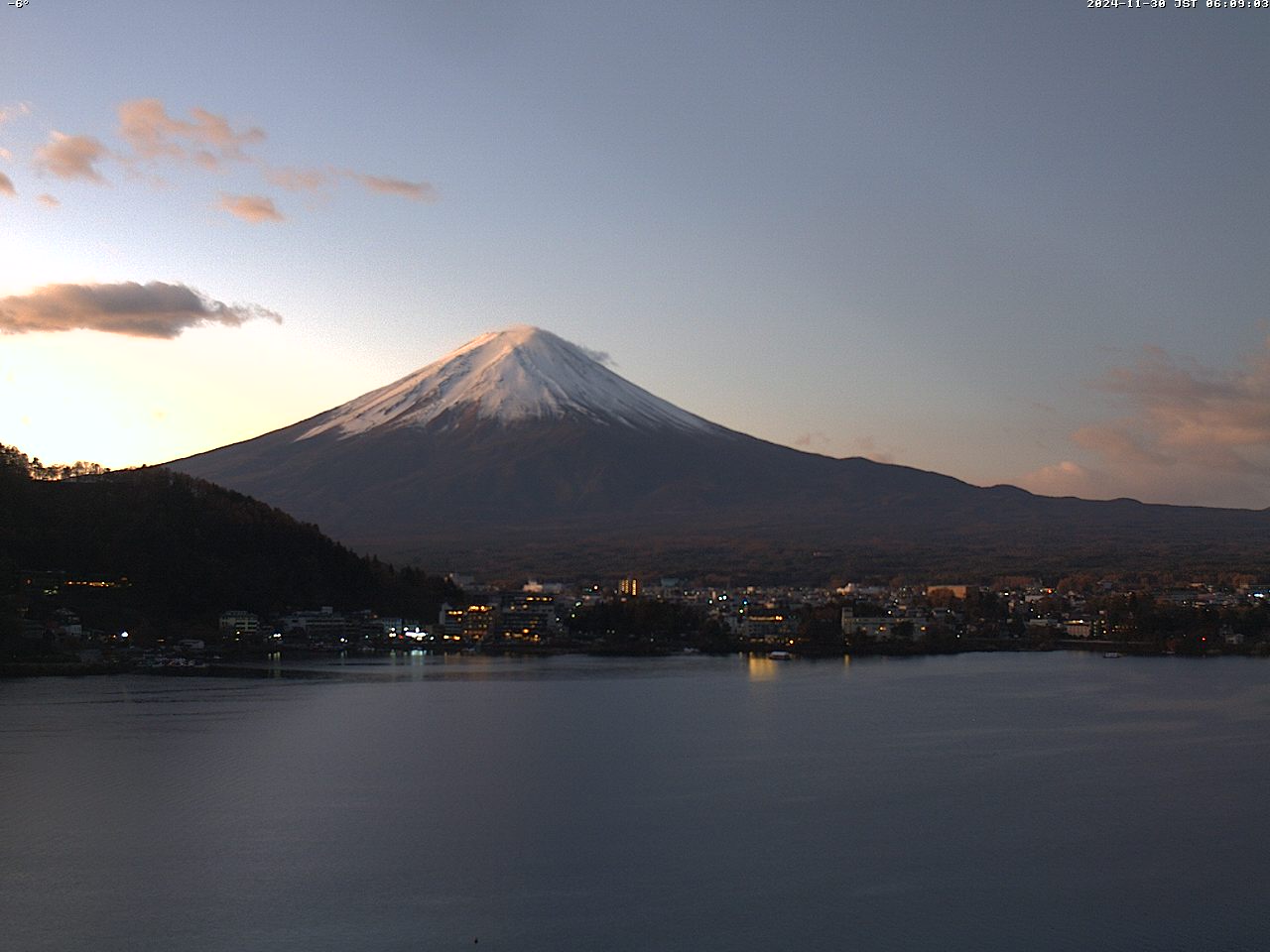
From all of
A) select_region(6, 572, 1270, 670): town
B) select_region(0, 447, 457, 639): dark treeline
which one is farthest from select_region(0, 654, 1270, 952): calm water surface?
select_region(6, 572, 1270, 670): town

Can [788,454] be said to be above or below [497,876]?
above

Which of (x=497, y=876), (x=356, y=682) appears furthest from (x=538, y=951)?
(x=356, y=682)

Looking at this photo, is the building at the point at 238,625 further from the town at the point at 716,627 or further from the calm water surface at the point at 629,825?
the calm water surface at the point at 629,825

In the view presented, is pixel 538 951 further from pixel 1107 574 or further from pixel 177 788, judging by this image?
pixel 1107 574

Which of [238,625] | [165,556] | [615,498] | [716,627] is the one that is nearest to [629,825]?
[238,625]

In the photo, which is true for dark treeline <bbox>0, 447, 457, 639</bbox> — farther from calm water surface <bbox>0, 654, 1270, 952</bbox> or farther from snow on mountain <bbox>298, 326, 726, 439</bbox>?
snow on mountain <bbox>298, 326, 726, 439</bbox>

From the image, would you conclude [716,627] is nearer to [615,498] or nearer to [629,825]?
[629,825]

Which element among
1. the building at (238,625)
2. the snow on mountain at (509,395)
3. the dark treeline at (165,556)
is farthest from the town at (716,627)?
the snow on mountain at (509,395)
